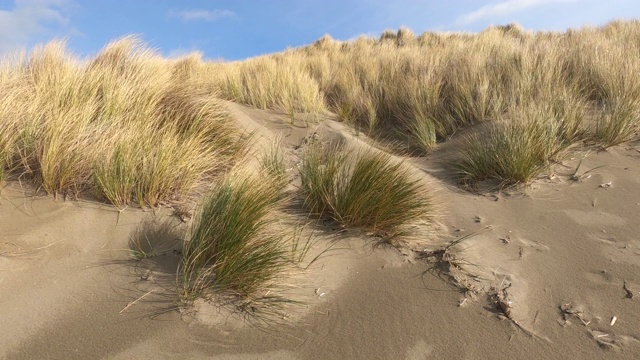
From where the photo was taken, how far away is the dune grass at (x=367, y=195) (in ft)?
9.76

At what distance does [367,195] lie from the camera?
2.98 meters

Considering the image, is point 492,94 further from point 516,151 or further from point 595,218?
point 595,218

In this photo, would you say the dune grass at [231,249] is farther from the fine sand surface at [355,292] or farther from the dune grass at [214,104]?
the dune grass at [214,104]

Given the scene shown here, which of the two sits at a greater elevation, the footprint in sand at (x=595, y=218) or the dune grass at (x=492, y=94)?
Answer: the dune grass at (x=492, y=94)

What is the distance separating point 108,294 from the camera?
231cm

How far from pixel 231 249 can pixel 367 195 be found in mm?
1037

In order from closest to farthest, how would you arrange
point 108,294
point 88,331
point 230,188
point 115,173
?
point 88,331 → point 108,294 → point 230,188 → point 115,173

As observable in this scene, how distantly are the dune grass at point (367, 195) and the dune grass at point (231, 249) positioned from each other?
55 cm

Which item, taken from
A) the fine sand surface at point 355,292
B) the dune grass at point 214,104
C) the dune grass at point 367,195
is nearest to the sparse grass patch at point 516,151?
the dune grass at point 214,104

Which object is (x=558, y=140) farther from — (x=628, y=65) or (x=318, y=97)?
(x=318, y=97)

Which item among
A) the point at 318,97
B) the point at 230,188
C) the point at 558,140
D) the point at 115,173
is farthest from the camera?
the point at 318,97

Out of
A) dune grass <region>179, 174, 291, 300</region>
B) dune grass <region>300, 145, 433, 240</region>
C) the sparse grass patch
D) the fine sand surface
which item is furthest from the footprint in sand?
dune grass <region>179, 174, 291, 300</region>

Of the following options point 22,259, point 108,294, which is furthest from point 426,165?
point 22,259

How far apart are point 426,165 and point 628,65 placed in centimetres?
274
